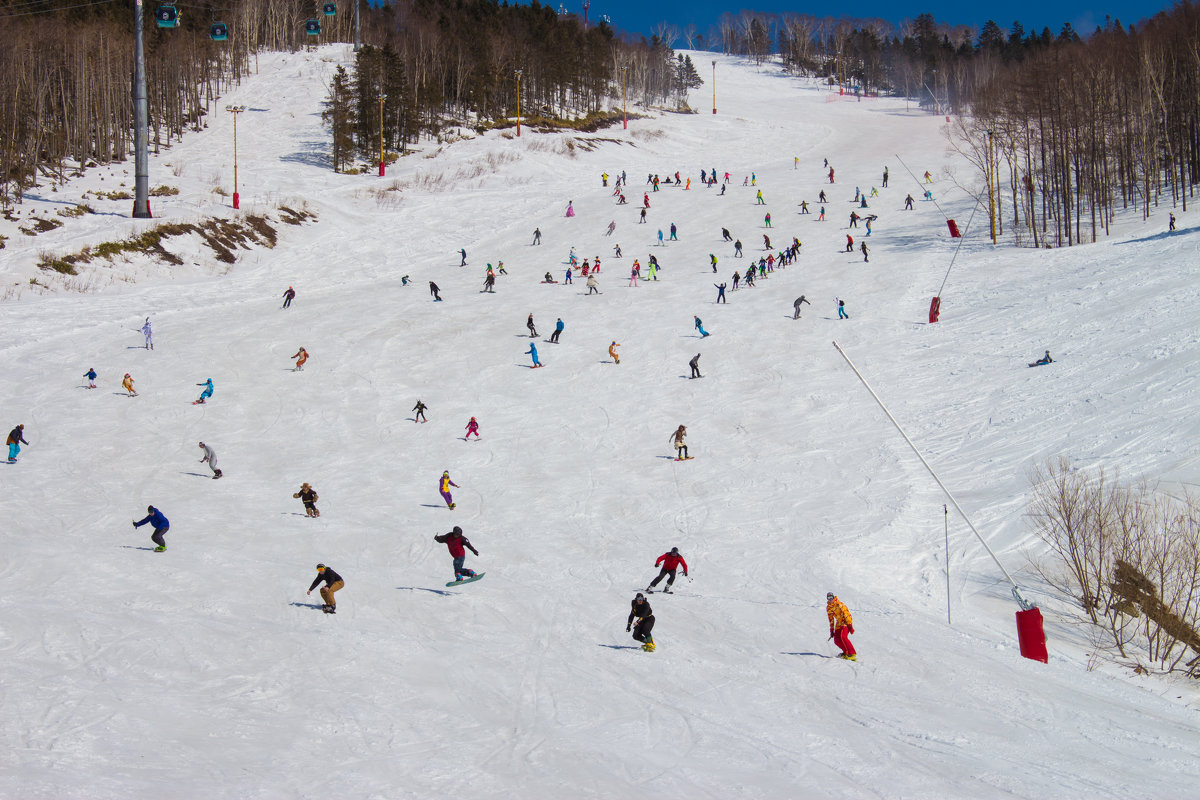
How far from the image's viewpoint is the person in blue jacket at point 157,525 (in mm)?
16500

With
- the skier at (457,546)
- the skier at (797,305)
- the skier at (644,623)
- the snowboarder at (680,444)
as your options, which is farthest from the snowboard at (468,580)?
the skier at (797,305)

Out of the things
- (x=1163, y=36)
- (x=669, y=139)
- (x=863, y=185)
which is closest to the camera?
(x=1163, y=36)

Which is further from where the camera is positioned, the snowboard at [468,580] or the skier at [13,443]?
the skier at [13,443]

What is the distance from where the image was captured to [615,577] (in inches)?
645

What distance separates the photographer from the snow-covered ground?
923 centimetres

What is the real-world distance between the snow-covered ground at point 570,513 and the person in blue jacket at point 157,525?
276 millimetres

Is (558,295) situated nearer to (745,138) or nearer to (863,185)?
(863,185)

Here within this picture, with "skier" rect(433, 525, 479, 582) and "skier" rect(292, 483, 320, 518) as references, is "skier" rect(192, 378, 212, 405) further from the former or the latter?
"skier" rect(433, 525, 479, 582)

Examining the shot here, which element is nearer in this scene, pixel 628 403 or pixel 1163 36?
pixel 628 403

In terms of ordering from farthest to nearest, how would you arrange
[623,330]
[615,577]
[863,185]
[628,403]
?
[863,185], [623,330], [628,403], [615,577]

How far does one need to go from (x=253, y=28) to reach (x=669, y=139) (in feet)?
198

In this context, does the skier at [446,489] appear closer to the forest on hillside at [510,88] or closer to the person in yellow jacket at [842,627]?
the person in yellow jacket at [842,627]

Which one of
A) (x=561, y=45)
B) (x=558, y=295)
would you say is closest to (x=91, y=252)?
(x=558, y=295)

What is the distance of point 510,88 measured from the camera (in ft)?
325
